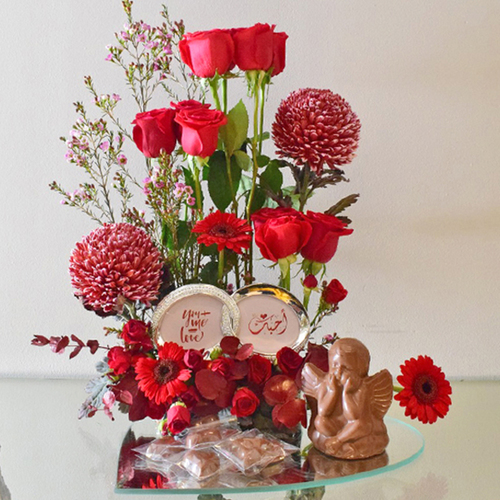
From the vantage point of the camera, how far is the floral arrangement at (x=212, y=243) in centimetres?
74

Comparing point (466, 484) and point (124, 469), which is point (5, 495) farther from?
point (466, 484)

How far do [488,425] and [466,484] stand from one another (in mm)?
201

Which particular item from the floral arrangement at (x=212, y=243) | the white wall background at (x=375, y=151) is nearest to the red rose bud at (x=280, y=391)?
the floral arrangement at (x=212, y=243)

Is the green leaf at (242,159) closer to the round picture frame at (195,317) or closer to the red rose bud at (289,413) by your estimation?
the round picture frame at (195,317)

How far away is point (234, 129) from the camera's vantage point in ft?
2.70

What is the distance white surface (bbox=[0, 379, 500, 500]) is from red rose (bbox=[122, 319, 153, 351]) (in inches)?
5.3

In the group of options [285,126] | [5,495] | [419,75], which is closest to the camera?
[5,495]

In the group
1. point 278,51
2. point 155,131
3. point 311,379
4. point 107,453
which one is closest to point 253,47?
point 278,51

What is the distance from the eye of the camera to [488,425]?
911mm

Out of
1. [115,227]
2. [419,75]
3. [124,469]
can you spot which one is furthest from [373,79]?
[124,469]

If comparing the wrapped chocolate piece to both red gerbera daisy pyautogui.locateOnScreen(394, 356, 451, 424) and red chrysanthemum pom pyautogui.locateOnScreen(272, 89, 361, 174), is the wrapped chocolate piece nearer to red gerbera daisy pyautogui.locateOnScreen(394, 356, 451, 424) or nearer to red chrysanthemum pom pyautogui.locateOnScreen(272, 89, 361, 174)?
red gerbera daisy pyautogui.locateOnScreen(394, 356, 451, 424)

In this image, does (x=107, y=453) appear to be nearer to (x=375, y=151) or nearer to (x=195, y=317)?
(x=195, y=317)

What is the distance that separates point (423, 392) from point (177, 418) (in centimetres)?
26

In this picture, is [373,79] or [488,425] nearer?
[488,425]
